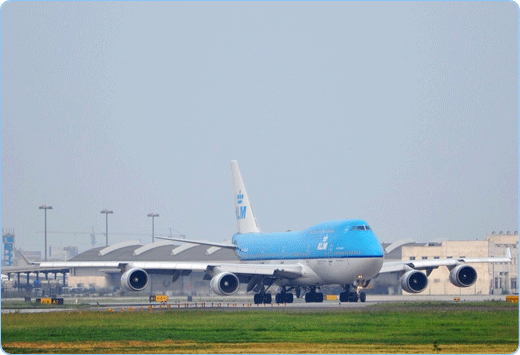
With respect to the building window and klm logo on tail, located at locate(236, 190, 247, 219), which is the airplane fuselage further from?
the building window

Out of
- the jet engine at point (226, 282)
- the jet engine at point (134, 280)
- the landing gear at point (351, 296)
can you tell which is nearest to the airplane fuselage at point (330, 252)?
the landing gear at point (351, 296)

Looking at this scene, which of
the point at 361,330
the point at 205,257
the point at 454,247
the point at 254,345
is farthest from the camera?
the point at 205,257

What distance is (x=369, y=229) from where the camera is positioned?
60688mm

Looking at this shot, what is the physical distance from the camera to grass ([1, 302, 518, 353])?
33406 millimetres

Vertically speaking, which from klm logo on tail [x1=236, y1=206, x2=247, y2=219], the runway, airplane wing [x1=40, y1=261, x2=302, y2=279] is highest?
klm logo on tail [x1=236, y1=206, x2=247, y2=219]

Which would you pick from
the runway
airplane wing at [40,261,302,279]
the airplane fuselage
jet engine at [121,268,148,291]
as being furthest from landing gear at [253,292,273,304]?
jet engine at [121,268,148,291]

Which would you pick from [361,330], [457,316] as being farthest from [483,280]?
[361,330]

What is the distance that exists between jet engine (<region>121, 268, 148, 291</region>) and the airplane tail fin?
17921 mm

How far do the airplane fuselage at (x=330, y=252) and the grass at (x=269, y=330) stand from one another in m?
10.2

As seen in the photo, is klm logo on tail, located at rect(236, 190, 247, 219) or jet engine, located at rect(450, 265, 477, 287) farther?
klm logo on tail, located at rect(236, 190, 247, 219)

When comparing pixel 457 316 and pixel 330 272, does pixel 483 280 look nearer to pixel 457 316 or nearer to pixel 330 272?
pixel 330 272

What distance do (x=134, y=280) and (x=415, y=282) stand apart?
17982 mm

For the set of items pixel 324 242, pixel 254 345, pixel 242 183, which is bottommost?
pixel 254 345

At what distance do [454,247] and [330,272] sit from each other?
132 feet
